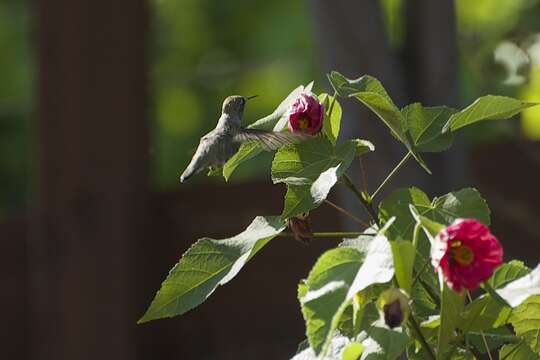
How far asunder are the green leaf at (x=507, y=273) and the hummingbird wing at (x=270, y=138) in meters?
0.19

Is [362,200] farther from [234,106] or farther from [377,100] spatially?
[234,106]

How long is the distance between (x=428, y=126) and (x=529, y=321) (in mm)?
185

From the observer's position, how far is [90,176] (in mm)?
3012

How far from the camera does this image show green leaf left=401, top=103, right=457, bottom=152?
3.16ft

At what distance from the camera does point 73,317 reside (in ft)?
9.86

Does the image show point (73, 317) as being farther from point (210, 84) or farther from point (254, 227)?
point (210, 84)

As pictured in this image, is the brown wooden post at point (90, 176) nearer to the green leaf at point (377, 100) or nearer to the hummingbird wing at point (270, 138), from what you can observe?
the hummingbird wing at point (270, 138)

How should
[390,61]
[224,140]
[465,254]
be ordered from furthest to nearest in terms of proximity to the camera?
1. [390,61]
2. [224,140]
3. [465,254]

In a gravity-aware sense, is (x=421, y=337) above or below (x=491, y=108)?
below

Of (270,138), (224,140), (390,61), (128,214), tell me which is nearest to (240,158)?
(270,138)

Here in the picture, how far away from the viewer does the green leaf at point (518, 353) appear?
895 mm

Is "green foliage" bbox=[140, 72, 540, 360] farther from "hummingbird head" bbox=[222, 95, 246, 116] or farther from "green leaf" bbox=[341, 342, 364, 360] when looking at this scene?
"hummingbird head" bbox=[222, 95, 246, 116]

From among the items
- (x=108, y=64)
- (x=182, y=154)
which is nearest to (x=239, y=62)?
(x=182, y=154)

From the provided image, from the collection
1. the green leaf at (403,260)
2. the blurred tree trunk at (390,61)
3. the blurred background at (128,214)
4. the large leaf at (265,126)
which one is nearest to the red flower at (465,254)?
the green leaf at (403,260)
